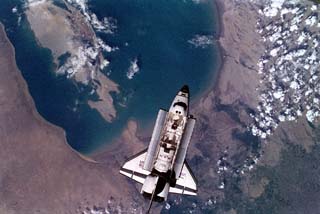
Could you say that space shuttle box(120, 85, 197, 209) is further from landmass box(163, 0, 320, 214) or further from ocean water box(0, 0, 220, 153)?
landmass box(163, 0, 320, 214)

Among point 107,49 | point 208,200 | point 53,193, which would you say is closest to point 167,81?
point 107,49

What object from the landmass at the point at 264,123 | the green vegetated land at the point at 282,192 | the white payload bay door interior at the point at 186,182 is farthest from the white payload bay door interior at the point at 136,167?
the green vegetated land at the point at 282,192

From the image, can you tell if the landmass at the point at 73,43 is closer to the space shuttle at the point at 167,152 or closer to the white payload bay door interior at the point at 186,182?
the space shuttle at the point at 167,152

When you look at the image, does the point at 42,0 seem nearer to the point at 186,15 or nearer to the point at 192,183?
the point at 186,15

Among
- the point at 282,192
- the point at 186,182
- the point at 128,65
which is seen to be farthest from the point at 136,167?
the point at 282,192

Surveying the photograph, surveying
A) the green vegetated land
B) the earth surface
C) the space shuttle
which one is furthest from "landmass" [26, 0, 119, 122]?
the green vegetated land

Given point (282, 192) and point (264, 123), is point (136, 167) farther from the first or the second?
point (282, 192)
